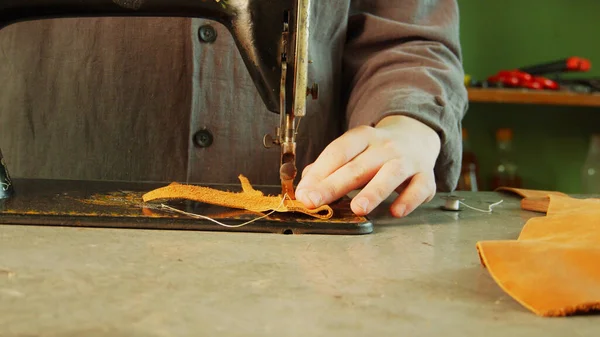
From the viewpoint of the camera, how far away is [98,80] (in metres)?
1.38

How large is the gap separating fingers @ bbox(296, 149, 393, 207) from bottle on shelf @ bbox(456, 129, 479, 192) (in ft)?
4.98

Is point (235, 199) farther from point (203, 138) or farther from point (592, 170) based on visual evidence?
point (592, 170)

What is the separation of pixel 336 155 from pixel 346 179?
4cm

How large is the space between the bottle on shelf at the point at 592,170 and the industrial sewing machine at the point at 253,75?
1914mm

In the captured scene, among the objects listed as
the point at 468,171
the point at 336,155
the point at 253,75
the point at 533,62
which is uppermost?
the point at 533,62

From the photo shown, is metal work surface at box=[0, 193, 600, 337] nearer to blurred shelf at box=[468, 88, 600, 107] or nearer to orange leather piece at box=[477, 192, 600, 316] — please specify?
orange leather piece at box=[477, 192, 600, 316]

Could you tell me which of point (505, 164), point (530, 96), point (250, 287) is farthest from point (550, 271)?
point (505, 164)

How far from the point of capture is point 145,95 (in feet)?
4.51

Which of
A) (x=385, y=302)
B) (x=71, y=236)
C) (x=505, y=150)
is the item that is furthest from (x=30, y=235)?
(x=505, y=150)

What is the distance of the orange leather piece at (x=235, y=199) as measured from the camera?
2.91ft

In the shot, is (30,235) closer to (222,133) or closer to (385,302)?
(385,302)

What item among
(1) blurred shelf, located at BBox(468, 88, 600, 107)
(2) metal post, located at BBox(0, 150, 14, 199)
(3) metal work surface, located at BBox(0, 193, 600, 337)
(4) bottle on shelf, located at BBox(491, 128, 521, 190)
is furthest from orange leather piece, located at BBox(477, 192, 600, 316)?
(4) bottle on shelf, located at BBox(491, 128, 521, 190)

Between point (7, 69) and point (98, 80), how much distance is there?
18 cm

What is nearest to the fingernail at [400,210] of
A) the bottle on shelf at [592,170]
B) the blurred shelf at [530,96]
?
the blurred shelf at [530,96]
